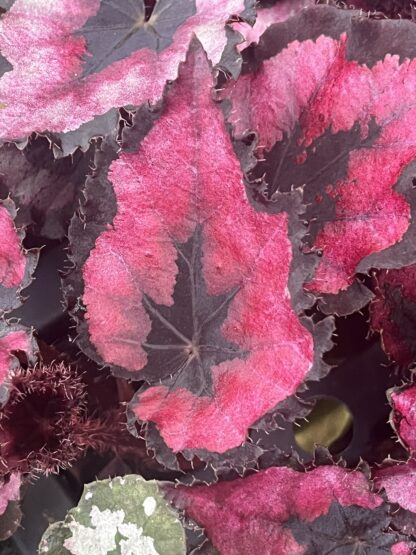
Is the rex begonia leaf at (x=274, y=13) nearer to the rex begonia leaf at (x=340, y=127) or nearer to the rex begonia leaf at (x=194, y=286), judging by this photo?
the rex begonia leaf at (x=340, y=127)

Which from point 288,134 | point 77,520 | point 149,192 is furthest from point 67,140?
point 77,520

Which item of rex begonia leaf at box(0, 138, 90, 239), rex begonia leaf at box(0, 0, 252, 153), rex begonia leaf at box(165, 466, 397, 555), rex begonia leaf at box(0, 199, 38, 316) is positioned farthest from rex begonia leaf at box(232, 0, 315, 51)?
rex begonia leaf at box(165, 466, 397, 555)

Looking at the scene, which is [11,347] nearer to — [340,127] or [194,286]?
[194,286]

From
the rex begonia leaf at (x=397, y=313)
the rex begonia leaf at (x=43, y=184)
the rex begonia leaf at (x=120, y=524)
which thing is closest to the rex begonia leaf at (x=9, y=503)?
the rex begonia leaf at (x=120, y=524)

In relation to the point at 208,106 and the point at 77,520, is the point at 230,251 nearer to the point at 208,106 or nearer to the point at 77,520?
the point at 208,106

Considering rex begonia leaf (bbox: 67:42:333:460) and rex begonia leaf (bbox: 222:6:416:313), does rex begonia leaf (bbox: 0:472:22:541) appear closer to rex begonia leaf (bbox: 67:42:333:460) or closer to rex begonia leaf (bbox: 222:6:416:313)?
rex begonia leaf (bbox: 67:42:333:460)

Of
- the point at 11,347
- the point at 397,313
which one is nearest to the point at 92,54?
the point at 11,347

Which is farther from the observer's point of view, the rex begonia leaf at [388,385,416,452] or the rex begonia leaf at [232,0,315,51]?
the rex begonia leaf at [232,0,315,51]
